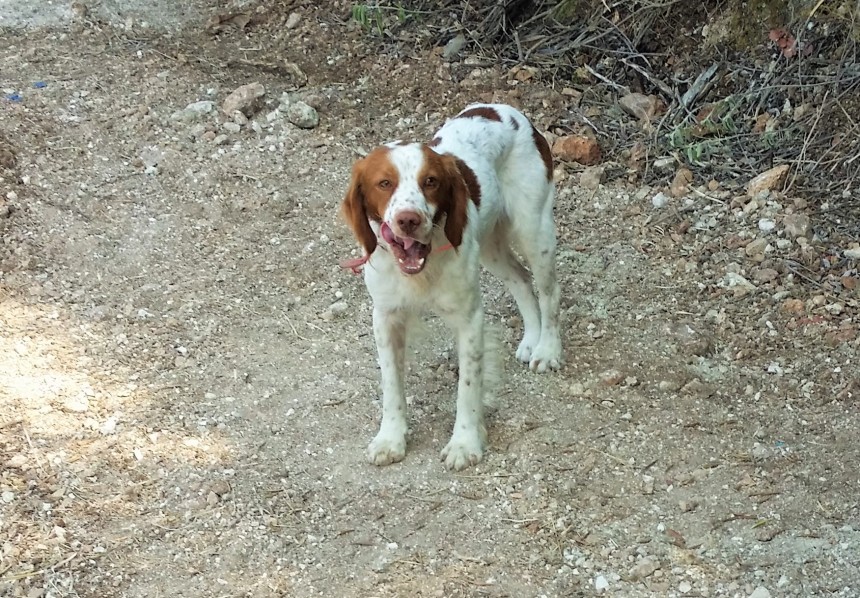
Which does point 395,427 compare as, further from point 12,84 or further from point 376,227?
point 12,84

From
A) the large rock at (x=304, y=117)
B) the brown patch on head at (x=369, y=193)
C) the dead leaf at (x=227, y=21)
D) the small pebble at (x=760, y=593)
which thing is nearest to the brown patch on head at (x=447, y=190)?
the brown patch on head at (x=369, y=193)

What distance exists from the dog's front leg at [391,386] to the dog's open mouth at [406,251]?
38 cm

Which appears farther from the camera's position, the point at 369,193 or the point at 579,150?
the point at 579,150

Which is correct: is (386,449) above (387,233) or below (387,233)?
below

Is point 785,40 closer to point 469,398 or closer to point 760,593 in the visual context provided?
point 469,398

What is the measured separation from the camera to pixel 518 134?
161 inches

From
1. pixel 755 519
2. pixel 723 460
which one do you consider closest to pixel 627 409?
pixel 723 460

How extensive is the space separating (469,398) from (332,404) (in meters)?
0.64

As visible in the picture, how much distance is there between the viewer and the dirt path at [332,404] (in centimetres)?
325

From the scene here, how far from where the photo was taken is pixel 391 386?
3760 mm

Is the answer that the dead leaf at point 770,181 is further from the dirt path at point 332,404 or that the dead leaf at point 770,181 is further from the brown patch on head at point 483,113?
the brown patch on head at point 483,113

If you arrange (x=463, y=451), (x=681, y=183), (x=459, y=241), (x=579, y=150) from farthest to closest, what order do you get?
(x=579, y=150) < (x=681, y=183) < (x=463, y=451) < (x=459, y=241)

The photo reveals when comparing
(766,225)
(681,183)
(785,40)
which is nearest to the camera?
(766,225)

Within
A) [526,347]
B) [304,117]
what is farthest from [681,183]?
[304,117]
